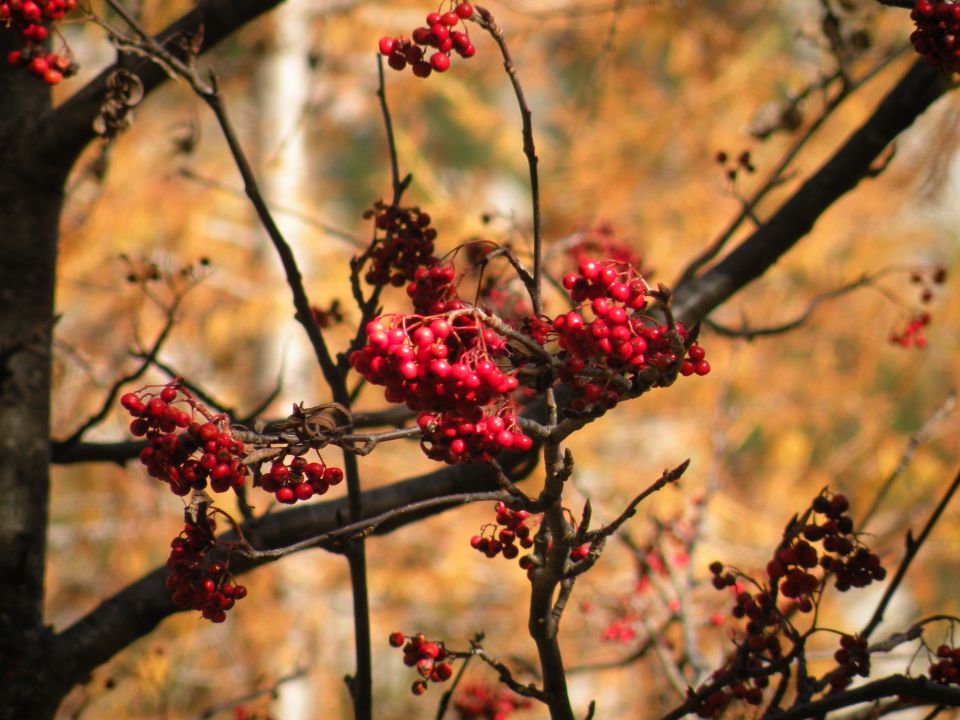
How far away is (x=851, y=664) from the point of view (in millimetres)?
1368

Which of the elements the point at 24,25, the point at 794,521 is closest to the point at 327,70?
the point at 24,25

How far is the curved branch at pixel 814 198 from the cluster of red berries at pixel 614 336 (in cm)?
94

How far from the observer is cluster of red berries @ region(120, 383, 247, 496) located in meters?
1.04

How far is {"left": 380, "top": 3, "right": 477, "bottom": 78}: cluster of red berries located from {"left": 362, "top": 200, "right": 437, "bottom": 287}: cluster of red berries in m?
0.27

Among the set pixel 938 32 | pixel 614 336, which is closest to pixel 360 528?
pixel 614 336

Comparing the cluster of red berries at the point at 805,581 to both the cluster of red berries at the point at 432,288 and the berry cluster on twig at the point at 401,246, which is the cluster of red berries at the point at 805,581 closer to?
the cluster of red berries at the point at 432,288

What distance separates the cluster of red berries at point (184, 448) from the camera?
3.43 feet

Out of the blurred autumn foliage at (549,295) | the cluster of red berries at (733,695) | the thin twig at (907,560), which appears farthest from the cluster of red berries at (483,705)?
the blurred autumn foliage at (549,295)

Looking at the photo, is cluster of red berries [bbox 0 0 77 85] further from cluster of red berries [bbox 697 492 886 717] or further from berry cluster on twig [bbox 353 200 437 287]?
cluster of red berries [bbox 697 492 886 717]

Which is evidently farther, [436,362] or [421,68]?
[421,68]

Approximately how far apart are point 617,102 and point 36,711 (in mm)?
5944

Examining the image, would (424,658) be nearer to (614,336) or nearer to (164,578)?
(614,336)

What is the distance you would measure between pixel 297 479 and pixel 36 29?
949mm

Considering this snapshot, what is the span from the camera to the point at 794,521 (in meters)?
1.31
